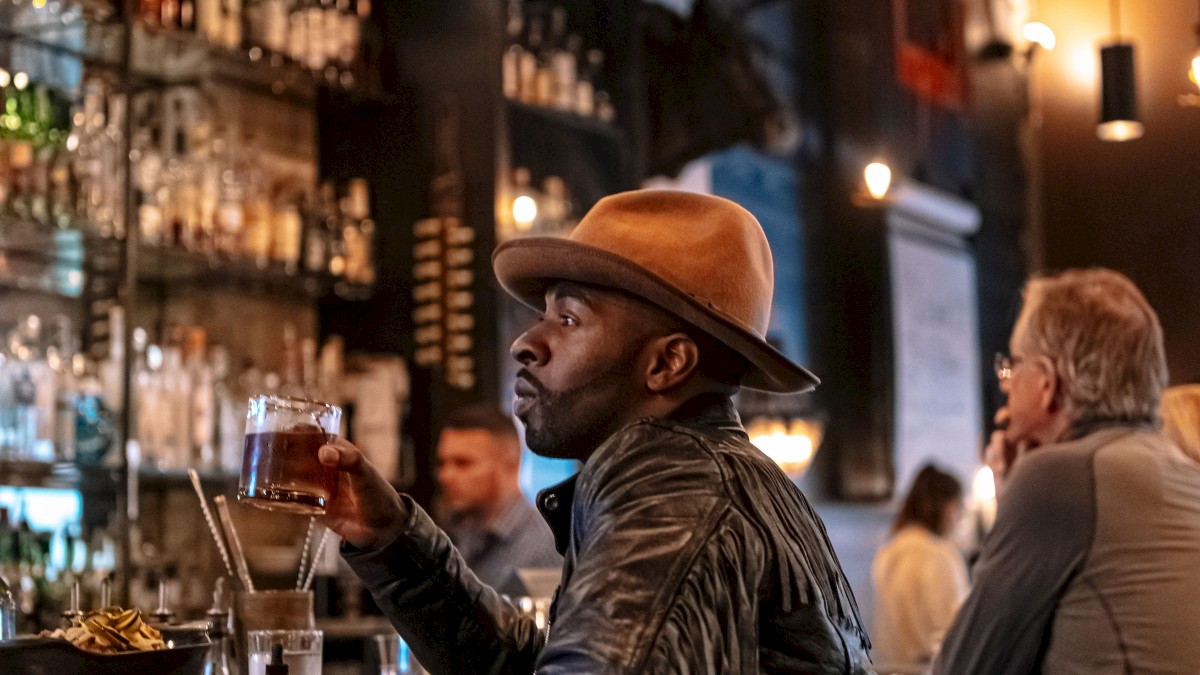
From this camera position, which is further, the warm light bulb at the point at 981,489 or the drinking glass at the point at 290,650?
the warm light bulb at the point at 981,489

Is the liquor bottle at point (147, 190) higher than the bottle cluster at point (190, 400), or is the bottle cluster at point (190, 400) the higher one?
the liquor bottle at point (147, 190)

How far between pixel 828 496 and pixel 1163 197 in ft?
10.9

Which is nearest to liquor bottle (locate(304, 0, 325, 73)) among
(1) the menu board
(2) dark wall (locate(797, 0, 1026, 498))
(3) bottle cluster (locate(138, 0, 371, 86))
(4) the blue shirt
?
(3) bottle cluster (locate(138, 0, 371, 86))

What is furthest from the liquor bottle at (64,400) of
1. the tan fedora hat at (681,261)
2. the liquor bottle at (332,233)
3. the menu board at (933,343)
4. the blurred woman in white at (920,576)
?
the menu board at (933,343)

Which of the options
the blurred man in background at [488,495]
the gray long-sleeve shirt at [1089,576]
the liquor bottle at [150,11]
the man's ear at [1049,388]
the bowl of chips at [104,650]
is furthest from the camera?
the blurred man in background at [488,495]

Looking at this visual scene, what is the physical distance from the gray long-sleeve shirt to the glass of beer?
54.5 inches

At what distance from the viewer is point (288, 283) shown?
486 centimetres

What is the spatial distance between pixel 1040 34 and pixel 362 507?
4142 mm

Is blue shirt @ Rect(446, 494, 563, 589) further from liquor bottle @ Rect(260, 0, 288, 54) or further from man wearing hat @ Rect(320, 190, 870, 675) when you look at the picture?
man wearing hat @ Rect(320, 190, 870, 675)

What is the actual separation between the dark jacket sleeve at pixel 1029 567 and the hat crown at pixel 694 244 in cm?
105

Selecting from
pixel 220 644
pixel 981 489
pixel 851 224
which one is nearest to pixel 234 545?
pixel 220 644

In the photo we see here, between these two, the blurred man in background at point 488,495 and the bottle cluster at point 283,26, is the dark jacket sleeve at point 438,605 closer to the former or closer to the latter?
the blurred man in background at point 488,495

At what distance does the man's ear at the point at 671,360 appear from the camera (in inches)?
65.6

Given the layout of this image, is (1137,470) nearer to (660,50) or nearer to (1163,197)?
(1163,197)
